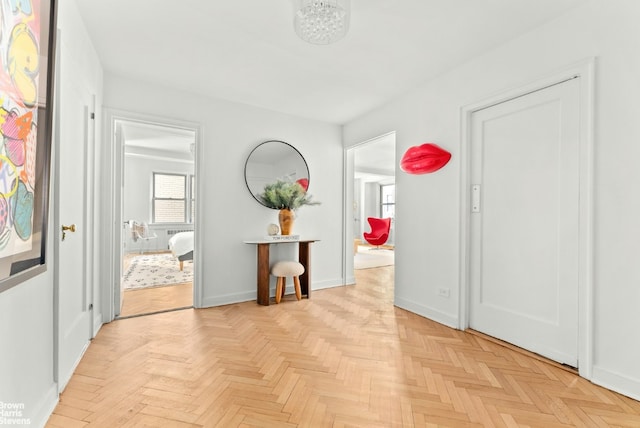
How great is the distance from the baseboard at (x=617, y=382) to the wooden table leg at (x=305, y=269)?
9.01ft

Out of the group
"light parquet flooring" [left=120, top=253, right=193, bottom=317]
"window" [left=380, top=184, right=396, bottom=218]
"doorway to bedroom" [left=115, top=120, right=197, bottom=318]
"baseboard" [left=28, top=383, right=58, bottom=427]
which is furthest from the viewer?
"window" [left=380, top=184, right=396, bottom=218]

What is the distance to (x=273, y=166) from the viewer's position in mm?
3986

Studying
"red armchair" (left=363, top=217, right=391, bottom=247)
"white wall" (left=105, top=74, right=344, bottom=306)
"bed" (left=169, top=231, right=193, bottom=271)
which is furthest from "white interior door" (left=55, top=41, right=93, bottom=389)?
"red armchair" (left=363, top=217, right=391, bottom=247)

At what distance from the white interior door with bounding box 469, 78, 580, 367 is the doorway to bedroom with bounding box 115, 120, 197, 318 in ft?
13.7

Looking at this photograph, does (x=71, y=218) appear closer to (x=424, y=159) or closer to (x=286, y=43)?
(x=286, y=43)

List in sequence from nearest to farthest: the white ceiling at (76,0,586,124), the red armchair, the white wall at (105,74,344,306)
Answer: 1. the white ceiling at (76,0,586,124)
2. the white wall at (105,74,344,306)
3. the red armchair

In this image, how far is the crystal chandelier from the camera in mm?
1889

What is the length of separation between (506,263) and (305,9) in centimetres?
249

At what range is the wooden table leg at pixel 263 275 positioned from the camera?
3578 mm

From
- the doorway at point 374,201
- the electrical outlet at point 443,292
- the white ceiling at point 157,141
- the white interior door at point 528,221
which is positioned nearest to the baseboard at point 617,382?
the white interior door at point 528,221

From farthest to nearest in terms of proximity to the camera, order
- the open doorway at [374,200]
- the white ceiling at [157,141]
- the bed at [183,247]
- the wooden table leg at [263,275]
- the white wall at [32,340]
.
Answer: the open doorway at [374,200], the white ceiling at [157,141], the bed at [183,247], the wooden table leg at [263,275], the white wall at [32,340]

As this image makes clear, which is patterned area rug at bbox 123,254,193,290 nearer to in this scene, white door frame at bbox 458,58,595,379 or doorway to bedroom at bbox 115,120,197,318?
doorway to bedroom at bbox 115,120,197,318

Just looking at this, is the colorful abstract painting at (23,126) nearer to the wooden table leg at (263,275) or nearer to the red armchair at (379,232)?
the wooden table leg at (263,275)

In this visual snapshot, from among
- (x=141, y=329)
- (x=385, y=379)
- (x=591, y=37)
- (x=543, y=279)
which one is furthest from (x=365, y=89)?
(x=141, y=329)
